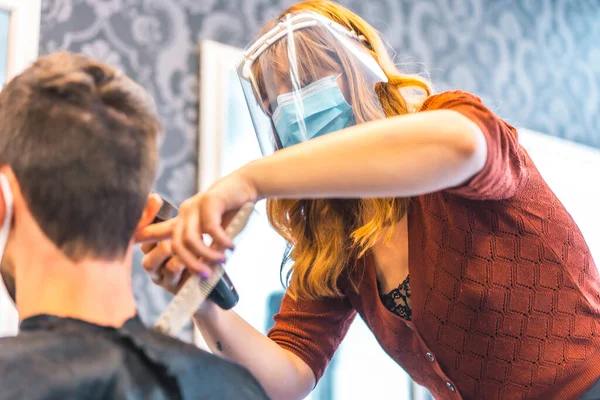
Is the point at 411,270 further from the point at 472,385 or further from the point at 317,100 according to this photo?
the point at 317,100

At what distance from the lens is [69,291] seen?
90 cm

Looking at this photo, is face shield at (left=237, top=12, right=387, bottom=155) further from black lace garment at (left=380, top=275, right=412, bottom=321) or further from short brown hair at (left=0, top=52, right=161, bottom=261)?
short brown hair at (left=0, top=52, right=161, bottom=261)

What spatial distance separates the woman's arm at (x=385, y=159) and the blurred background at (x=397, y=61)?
79 centimetres

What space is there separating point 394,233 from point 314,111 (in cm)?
28

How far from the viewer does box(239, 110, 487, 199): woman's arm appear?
0.91 meters

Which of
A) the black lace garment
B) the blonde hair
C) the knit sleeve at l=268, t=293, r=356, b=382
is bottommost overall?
the knit sleeve at l=268, t=293, r=356, b=382

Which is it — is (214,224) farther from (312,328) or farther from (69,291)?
(312,328)

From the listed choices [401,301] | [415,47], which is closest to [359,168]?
[401,301]

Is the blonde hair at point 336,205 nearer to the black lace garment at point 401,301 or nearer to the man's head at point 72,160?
the black lace garment at point 401,301

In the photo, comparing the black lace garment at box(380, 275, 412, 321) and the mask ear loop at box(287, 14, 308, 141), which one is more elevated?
the mask ear loop at box(287, 14, 308, 141)

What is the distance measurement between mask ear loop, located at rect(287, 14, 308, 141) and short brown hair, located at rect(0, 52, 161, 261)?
0.44m

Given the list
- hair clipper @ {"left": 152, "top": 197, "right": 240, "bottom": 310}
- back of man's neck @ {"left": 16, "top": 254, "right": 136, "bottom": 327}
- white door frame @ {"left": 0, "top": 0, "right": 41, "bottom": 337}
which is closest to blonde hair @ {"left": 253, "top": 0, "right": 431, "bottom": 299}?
hair clipper @ {"left": 152, "top": 197, "right": 240, "bottom": 310}

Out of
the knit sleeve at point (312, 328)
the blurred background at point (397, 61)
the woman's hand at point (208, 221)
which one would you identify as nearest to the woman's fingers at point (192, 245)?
the woman's hand at point (208, 221)

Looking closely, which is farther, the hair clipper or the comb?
the hair clipper
